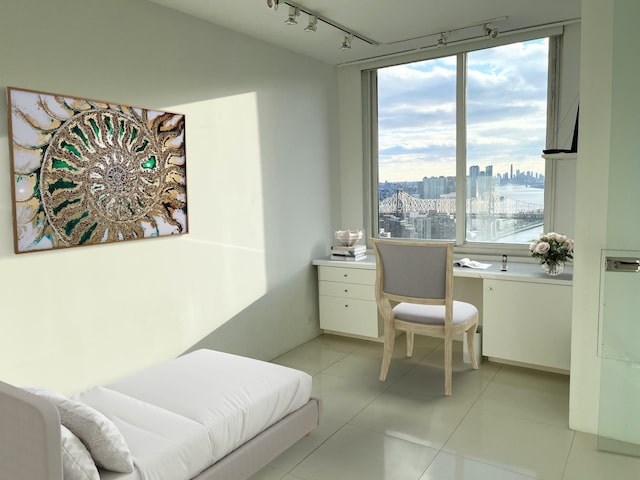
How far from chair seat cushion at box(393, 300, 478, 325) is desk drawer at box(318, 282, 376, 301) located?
0.58 meters

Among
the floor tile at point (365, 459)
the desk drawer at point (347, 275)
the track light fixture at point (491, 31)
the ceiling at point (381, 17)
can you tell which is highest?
the ceiling at point (381, 17)

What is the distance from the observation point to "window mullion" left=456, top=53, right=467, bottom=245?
418 centimetres

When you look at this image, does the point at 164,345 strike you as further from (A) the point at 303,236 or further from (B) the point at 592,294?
(B) the point at 592,294

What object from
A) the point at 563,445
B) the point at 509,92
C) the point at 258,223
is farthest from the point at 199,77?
the point at 563,445

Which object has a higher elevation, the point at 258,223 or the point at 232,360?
the point at 258,223

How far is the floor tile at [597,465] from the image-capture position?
233 cm

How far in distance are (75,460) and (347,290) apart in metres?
2.89

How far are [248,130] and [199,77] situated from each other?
573mm

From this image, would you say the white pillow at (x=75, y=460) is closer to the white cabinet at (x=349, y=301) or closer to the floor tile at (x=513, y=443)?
the floor tile at (x=513, y=443)

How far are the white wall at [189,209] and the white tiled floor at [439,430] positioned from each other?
0.91 metres

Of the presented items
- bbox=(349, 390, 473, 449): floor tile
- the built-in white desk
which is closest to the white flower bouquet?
the built-in white desk

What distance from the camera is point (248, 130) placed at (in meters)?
3.74

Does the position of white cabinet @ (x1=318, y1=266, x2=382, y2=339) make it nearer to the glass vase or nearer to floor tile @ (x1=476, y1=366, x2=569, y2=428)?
floor tile @ (x1=476, y1=366, x2=569, y2=428)

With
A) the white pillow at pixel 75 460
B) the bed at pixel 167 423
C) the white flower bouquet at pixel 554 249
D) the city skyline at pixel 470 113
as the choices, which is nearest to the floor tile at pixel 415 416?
the bed at pixel 167 423
